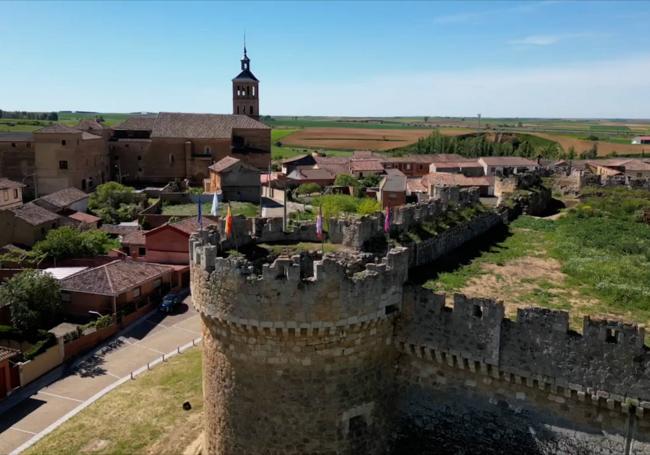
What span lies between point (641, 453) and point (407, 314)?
20.5 feet

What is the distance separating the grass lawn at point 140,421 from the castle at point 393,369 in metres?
6.52

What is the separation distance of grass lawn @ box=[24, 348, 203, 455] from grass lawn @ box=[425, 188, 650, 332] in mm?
11564

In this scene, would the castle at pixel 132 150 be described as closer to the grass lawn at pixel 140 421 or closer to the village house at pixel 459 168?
the village house at pixel 459 168

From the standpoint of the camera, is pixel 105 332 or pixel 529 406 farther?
pixel 105 332

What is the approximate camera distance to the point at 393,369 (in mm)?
16328

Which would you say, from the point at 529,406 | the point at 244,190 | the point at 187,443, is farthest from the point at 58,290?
the point at 244,190

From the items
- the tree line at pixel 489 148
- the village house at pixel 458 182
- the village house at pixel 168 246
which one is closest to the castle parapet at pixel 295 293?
the village house at pixel 168 246

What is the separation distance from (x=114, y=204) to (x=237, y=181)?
1524 cm

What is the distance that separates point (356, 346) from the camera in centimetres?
1509

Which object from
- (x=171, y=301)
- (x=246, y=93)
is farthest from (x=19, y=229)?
(x=246, y=93)

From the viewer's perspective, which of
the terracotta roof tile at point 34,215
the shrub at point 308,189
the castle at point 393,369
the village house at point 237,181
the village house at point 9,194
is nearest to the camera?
the castle at point 393,369

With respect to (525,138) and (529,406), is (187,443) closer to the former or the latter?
(529,406)

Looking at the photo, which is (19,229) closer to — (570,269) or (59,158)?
(59,158)

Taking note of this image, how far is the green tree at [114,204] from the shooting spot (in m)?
65.9
